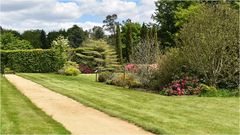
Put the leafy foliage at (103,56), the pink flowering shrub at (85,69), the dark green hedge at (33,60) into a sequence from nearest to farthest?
1. the leafy foliage at (103,56)
2. the dark green hedge at (33,60)
3. the pink flowering shrub at (85,69)

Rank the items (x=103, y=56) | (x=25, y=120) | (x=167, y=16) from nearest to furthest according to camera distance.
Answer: (x=25, y=120) < (x=103, y=56) < (x=167, y=16)

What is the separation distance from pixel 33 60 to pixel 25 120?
25.1 meters

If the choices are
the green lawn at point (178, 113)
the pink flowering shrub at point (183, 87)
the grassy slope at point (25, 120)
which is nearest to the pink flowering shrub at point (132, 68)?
the pink flowering shrub at point (183, 87)

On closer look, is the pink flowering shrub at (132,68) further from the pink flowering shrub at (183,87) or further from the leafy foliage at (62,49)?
the leafy foliage at (62,49)

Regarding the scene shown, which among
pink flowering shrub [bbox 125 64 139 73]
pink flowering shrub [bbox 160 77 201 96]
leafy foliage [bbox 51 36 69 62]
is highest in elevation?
leafy foliage [bbox 51 36 69 62]

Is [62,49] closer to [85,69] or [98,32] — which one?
[85,69]

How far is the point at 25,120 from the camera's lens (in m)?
9.37

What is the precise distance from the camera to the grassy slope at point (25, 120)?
8.17m

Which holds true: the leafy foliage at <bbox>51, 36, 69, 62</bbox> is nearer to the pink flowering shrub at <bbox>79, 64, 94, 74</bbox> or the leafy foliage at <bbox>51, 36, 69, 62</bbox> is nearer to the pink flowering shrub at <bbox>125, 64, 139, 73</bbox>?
the pink flowering shrub at <bbox>79, 64, 94, 74</bbox>

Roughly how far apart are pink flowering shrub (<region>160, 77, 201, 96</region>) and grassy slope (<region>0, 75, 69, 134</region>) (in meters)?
6.23

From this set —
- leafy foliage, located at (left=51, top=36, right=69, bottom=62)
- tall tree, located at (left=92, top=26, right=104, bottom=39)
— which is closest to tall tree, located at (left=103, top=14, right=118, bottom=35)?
tall tree, located at (left=92, top=26, right=104, bottom=39)

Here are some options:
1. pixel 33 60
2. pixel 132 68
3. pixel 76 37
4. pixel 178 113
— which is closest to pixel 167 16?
pixel 76 37

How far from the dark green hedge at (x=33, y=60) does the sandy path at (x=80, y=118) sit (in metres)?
19.5

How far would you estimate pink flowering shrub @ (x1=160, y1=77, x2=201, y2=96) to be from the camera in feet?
54.7
